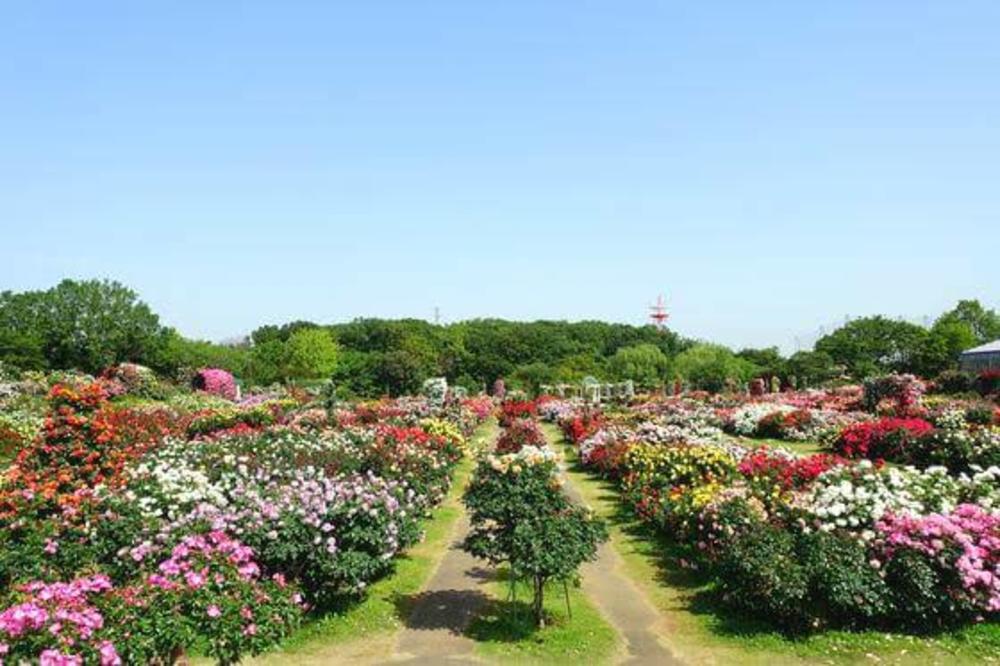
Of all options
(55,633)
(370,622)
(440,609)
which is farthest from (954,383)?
(55,633)

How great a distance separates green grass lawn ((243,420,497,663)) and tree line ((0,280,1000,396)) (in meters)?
31.8

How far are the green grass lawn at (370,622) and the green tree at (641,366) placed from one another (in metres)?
48.5

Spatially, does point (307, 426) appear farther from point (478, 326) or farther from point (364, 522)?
point (478, 326)

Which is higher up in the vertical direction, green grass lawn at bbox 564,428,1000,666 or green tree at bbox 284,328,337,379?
green tree at bbox 284,328,337,379

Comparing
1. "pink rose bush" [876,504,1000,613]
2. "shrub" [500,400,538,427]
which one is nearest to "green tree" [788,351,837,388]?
"shrub" [500,400,538,427]

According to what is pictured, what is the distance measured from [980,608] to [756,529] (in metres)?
2.32

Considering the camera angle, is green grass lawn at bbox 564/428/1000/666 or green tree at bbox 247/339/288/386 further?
green tree at bbox 247/339/288/386

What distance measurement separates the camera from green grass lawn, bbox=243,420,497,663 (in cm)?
782

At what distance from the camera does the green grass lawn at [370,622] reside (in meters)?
7.82

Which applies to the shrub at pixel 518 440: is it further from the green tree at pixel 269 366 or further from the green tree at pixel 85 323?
the green tree at pixel 85 323

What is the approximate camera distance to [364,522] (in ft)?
28.9

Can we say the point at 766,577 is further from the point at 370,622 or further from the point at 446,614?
the point at 370,622

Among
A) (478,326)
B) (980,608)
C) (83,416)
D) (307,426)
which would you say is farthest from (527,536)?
(478,326)

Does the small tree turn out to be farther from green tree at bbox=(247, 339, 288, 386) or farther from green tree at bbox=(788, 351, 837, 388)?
green tree at bbox=(247, 339, 288, 386)
